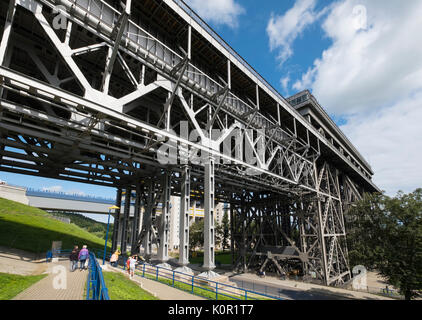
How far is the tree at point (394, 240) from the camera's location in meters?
15.4

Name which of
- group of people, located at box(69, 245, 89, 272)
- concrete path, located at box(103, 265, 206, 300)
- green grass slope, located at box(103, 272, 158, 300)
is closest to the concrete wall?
group of people, located at box(69, 245, 89, 272)

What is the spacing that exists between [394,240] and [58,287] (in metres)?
21.8

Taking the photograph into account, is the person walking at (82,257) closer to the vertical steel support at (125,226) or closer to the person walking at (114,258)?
the person walking at (114,258)

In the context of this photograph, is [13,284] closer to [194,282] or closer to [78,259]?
[78,259]

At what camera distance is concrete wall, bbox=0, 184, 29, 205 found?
45344 millimetres

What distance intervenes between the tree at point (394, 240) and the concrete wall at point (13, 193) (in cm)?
5973

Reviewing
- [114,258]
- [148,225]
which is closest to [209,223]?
[148,225]

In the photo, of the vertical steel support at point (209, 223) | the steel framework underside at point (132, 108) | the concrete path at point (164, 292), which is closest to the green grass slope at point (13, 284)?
the concrete path at point (164, 292)

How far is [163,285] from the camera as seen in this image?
1206cm

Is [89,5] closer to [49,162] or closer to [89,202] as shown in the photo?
[49,162]

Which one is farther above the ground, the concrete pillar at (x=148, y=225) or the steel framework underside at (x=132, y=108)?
the steel framework underside at (x=132, y=108)

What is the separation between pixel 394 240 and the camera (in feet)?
56.1

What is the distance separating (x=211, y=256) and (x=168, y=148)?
23.7 ft

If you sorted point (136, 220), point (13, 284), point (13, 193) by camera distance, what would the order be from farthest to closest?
1. point (13, 193)
2. point (136, 220)
3. point (13, 284)
